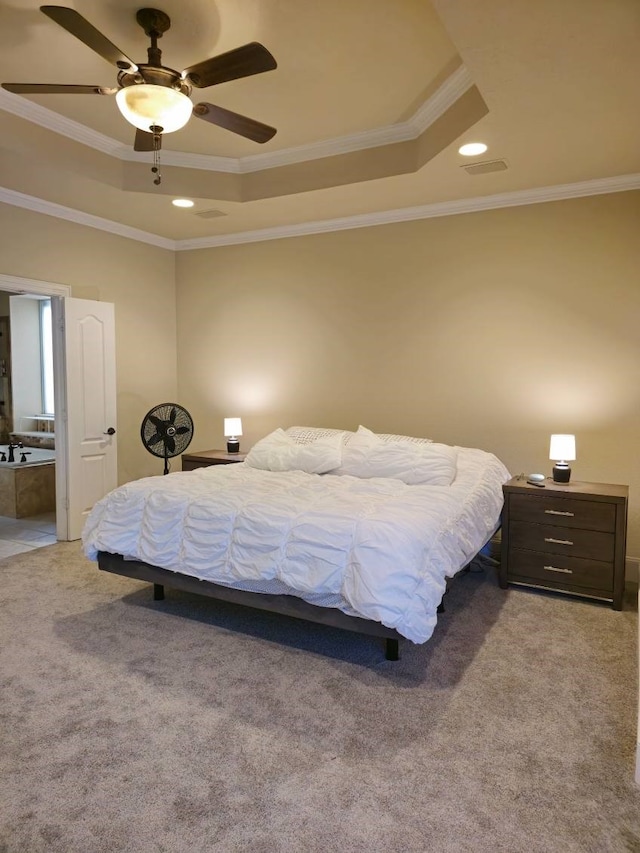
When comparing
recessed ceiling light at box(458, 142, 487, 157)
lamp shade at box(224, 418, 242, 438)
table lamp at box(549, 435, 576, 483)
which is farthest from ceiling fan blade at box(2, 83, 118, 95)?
table lamp at box(549, 435, 576, 483)

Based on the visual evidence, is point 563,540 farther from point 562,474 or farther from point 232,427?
A: point 232,427

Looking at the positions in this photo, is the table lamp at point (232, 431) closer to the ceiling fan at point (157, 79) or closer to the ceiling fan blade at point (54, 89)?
the ceiling fan at point (157, 79)

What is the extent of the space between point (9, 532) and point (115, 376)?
165 centimetres

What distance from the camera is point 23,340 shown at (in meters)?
6.90

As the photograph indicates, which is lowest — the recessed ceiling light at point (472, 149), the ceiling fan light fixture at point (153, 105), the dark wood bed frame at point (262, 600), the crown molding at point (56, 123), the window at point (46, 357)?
the dark wood bed frame at point (262, 600)

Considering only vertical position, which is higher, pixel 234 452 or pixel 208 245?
pixel 208 245

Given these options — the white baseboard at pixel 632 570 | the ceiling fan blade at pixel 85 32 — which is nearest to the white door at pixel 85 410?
the ceiling fan blade at pixel 85 32

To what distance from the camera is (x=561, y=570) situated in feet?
11.0

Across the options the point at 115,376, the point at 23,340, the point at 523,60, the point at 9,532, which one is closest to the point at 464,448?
the point at 523,60

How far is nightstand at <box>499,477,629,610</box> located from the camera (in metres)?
3.21

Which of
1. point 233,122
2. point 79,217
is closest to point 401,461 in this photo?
point 233,122

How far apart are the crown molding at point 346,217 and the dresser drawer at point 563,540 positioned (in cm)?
227

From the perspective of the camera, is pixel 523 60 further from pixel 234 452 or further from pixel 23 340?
pixel 23 340

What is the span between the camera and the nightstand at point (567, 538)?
3.21m
